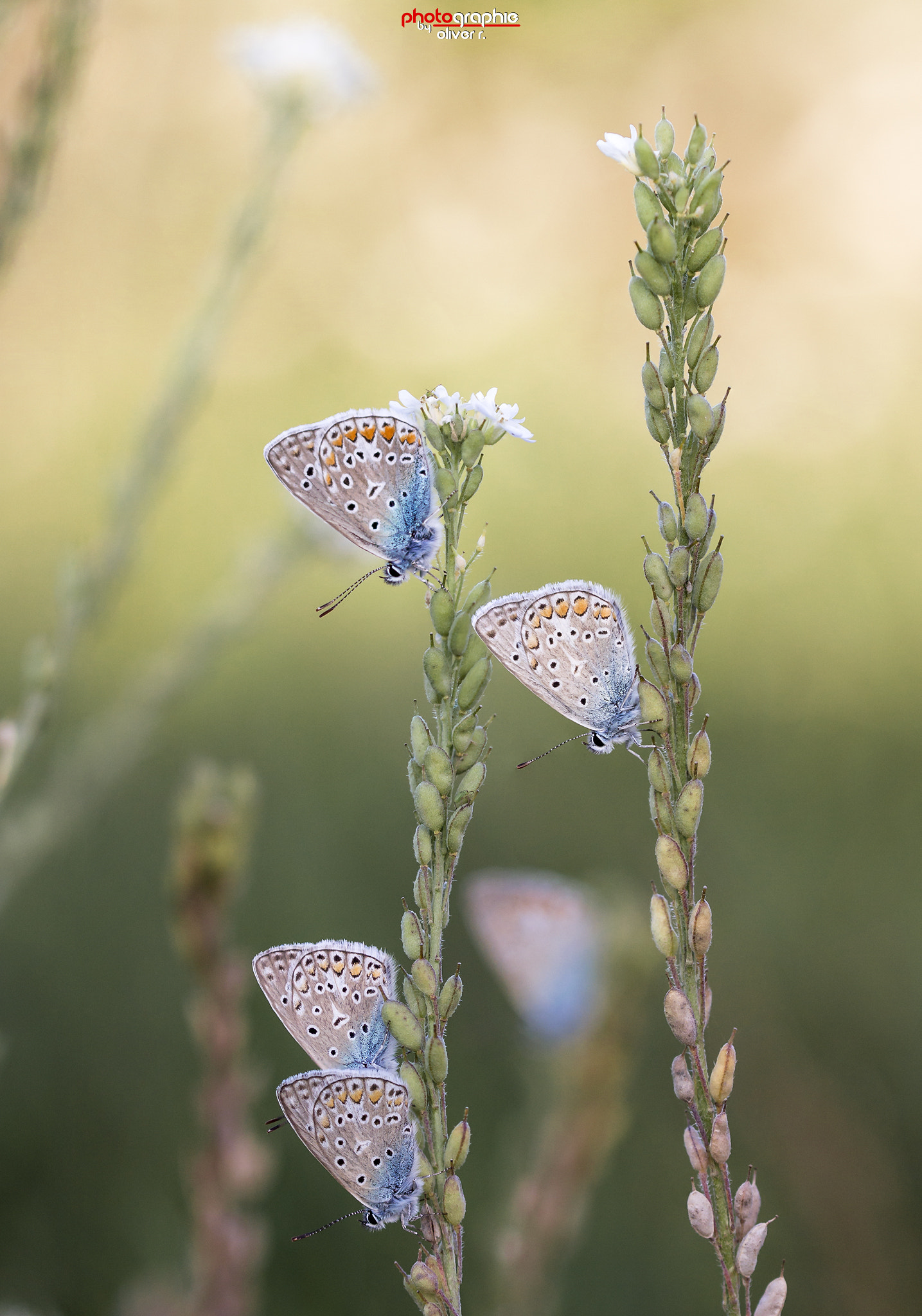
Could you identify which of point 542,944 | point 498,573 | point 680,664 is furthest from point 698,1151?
point 498,573

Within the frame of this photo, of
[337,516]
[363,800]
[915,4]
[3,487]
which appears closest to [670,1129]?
[363,800]

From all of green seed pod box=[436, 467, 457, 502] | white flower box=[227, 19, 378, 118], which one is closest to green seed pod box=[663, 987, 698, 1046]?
green seed pod box=[436, 467, 457, 502]

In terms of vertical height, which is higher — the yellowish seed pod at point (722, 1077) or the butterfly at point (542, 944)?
the yellowish seed pod at point (722, 1077)

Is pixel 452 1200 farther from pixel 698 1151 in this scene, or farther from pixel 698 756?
pixel 698 756

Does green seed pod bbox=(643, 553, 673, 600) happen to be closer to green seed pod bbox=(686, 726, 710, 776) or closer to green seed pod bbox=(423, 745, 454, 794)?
green seed pod bbox=(686, 726, 710, 776)

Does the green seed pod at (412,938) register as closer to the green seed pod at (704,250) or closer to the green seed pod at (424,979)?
the green seed pod at (424,979)

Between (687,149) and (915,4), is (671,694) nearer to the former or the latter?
Result: (687,149)

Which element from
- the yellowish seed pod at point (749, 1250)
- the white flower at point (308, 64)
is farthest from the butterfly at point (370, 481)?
the white flower at point (308, 64)
